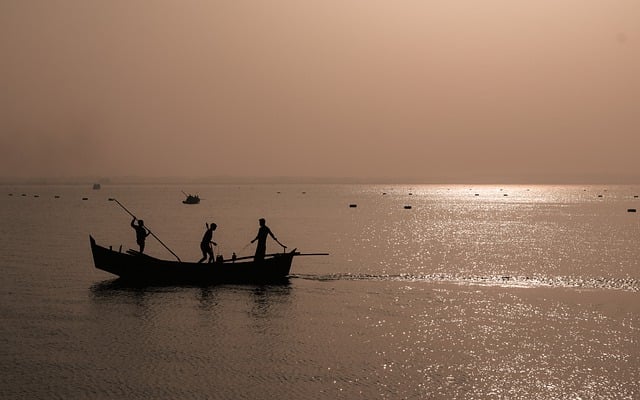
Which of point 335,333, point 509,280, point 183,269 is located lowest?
point 509,280

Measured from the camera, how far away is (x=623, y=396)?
55.5 feet

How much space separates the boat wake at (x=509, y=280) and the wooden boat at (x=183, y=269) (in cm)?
380

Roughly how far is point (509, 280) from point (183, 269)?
18.3 meters

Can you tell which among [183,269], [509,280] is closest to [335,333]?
[183,269]

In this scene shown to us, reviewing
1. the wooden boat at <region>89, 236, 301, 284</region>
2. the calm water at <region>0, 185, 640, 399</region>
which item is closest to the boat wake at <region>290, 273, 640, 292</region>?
the calm water at <region>0, 185, 640, 399</region>

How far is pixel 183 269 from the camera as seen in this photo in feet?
113

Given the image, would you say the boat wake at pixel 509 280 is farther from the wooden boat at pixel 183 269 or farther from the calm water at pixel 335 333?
the wooden boat at pixel 183 269

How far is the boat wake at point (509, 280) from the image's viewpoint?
37406mm

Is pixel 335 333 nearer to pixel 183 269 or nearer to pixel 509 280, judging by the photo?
pixel 183 269

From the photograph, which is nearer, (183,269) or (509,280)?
(183,269)

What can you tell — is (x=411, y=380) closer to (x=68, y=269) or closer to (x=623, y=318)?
(x=623, y=318)

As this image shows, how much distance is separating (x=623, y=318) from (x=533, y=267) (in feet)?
62.9

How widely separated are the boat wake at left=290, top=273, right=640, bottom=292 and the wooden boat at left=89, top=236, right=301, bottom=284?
3.80 metres

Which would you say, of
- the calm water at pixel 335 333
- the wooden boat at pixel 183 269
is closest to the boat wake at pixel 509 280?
the calm water at pixel 335 333
